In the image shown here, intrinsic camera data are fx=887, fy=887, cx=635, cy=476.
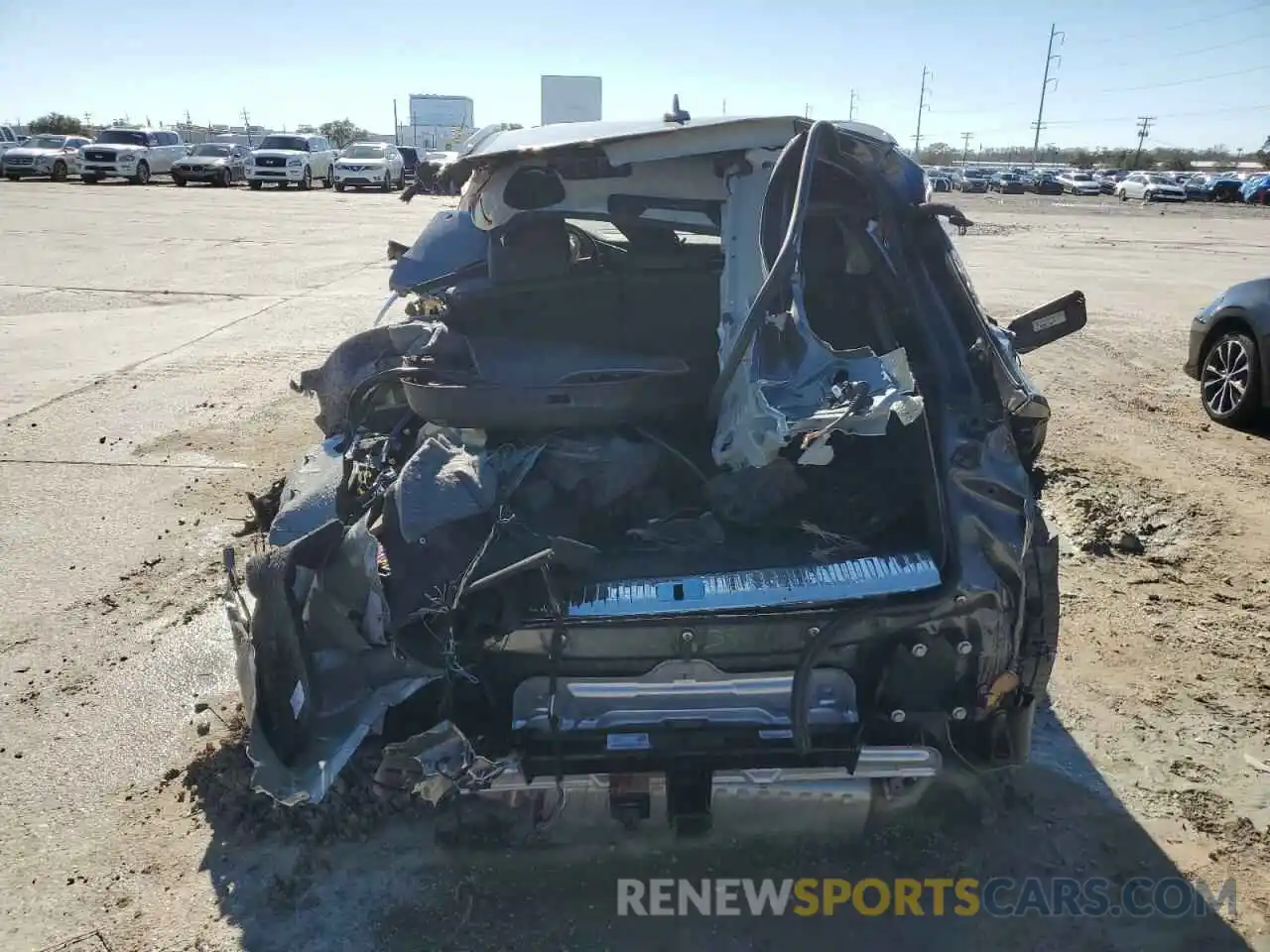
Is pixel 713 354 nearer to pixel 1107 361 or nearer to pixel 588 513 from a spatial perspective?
pixel 588 513

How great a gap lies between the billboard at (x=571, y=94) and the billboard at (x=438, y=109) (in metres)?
42.6

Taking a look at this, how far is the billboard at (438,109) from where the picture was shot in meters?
47.0

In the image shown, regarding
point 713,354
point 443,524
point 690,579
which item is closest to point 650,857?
point 690,579

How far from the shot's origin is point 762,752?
232cm

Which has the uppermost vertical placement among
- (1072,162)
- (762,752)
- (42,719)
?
(1072,162)

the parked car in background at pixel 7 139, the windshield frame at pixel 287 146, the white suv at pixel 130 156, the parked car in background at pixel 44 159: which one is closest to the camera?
the white suv at pixel 130 156

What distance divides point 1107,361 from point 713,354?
7.14 metres

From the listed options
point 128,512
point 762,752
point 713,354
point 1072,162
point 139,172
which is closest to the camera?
point 762,752

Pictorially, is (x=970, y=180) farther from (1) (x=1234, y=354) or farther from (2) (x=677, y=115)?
(2) (x=677, y=115)

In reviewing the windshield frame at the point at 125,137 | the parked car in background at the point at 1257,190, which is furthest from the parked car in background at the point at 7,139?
the parked car in background at the point at 1257,190

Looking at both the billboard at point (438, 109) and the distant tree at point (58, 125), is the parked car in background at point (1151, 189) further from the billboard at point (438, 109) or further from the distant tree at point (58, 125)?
the distant tree at point (58, 125)

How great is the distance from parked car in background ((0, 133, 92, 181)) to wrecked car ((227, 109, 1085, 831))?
3487cm

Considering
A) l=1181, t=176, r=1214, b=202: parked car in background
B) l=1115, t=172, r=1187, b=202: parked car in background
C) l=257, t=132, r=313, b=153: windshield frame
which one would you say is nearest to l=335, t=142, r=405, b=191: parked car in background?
l=257, t=132, r=313, b=153: windshield frame

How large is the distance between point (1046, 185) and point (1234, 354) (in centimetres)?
4803
